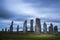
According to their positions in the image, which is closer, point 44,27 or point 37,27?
point 37,27

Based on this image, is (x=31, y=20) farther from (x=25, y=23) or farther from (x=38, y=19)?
(x=38, y=19)

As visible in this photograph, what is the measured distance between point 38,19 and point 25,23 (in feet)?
35.9

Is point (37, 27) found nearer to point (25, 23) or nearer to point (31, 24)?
point (25, 23)

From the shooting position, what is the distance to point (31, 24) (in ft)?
201

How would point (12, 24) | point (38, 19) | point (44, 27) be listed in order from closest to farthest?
point (38, 19), point (44, 27), point (12, 24)

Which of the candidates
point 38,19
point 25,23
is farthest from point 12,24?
point 38,19

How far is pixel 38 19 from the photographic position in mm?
45938

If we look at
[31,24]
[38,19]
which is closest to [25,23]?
[31,24]

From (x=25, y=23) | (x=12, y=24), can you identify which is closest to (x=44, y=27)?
(x=25, y=23)

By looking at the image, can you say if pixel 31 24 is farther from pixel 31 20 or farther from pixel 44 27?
pixel 44 27

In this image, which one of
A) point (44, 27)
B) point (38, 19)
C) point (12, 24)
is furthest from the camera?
point (12, 24)

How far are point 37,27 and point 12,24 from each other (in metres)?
16.2

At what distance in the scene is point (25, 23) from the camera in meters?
55.9

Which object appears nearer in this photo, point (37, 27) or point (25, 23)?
point (37, 27)
